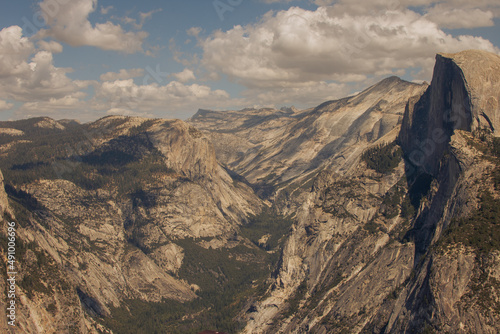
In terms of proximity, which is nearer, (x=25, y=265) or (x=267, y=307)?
(x=25, y=265)

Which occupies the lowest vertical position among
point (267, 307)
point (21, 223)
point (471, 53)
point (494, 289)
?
point (267, 307)

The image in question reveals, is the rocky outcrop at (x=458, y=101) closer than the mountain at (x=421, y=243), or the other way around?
the mountain at (x=421, y=243)

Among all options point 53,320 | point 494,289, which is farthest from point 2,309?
point 494,289

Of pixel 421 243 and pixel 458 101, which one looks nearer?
pixel 421 243

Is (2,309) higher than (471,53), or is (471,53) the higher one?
(471,53)

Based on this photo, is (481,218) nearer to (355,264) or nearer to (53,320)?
(355,264)

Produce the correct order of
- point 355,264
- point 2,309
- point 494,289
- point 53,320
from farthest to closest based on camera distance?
1. point 355,264
2. point 53,320
3. point 2,309
4. point 494,289

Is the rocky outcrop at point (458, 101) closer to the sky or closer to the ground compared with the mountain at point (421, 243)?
closer to the sky

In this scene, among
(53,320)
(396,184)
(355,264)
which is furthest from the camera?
(396,184)

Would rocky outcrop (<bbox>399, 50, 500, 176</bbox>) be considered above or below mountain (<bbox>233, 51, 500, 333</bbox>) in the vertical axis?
above

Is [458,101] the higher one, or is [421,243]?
[458,101]

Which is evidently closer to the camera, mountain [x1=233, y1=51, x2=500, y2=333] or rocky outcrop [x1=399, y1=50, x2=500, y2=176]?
mountain [x1=233, y1=51, x2=500, y2=333]
